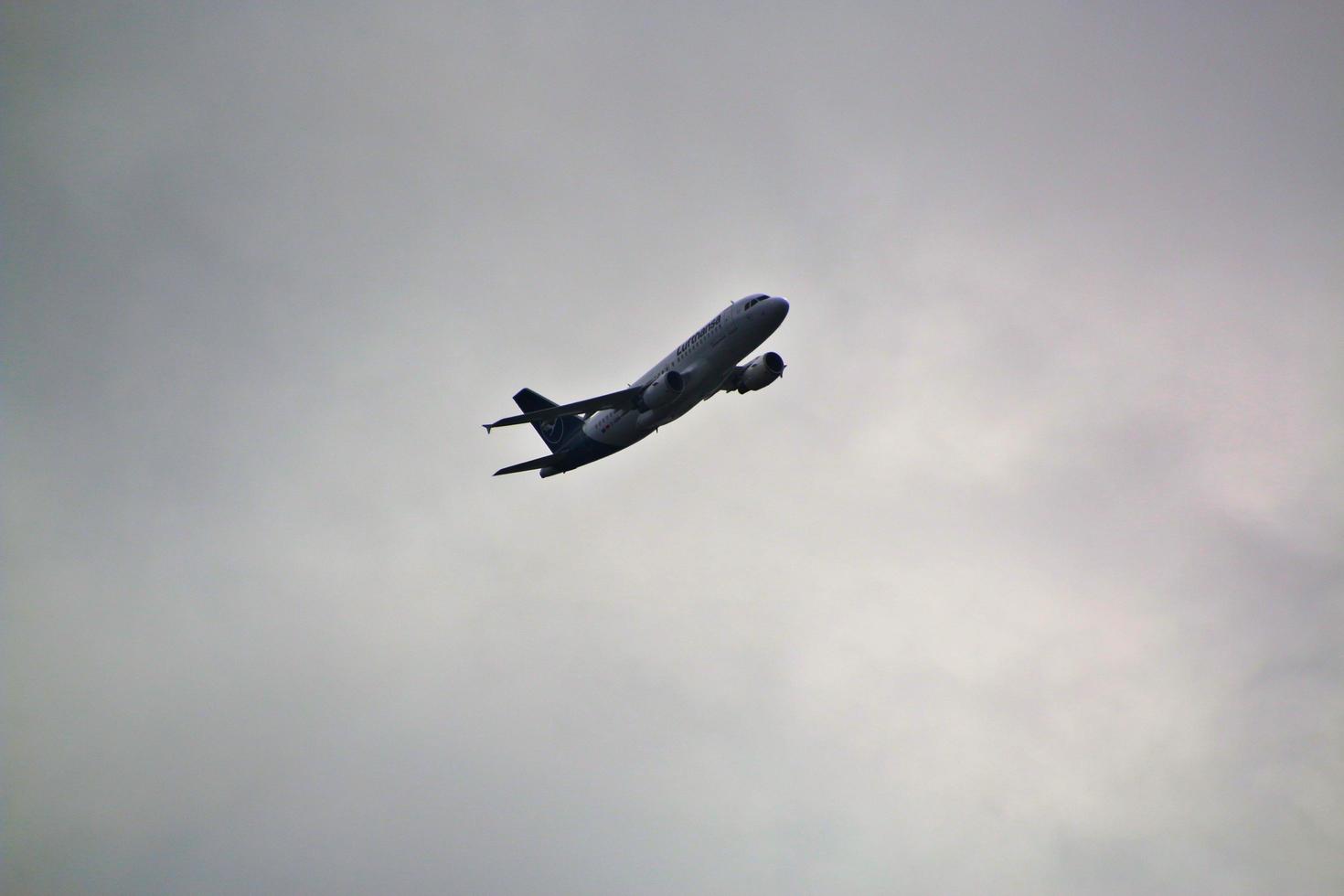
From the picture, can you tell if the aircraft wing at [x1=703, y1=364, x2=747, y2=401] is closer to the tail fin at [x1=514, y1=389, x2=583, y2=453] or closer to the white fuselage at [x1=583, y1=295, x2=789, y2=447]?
the white fuselage at [x1=583, y1=295, x2=789, y2=447]

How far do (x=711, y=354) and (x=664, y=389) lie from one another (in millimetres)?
4346

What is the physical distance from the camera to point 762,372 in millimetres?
77250

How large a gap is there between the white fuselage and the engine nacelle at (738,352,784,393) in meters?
1.43

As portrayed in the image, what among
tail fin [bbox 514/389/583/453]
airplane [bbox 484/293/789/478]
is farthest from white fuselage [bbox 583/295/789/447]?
tail fin [bbox 514/389/583/453]

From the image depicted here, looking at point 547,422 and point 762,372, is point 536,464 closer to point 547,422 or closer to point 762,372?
point 547,422

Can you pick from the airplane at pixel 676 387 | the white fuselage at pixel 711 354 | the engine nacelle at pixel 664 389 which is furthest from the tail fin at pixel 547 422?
the engine nacelle at pixel 664 389

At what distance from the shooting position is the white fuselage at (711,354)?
234 ft

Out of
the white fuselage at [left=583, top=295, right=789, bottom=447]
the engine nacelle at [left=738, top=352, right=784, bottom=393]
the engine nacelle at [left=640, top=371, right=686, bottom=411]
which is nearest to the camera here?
the white fuselage at [left=583, top=295, right=789, bottom=447]

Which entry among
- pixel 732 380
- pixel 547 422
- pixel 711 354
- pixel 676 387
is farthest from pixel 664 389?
pixel 547 422

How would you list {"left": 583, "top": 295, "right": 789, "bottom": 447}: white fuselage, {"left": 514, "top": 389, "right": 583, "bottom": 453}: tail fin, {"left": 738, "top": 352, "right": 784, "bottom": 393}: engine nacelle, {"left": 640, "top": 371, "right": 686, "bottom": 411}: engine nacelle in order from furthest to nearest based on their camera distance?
{"left": 514, "top": 389, "right": 583, "bottom": 453}: tail fin, {"left": 738, "top": 352, "right": 784, "bottom": 393}: engine nacelle, {"left": 640, "top": 371, "right": 686, "bottom": 411}: engine nacelle, {"left": 583, "top": 295, "right": 789, "bottom": 447}: white fuselage

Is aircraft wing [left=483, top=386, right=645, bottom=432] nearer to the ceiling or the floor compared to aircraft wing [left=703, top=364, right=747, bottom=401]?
nearer to the floor

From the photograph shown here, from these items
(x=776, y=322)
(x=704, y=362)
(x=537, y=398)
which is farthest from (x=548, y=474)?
(x=776, y=322)

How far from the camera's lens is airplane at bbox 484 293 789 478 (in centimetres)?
7194

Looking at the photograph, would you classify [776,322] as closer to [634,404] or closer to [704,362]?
[704,362]
